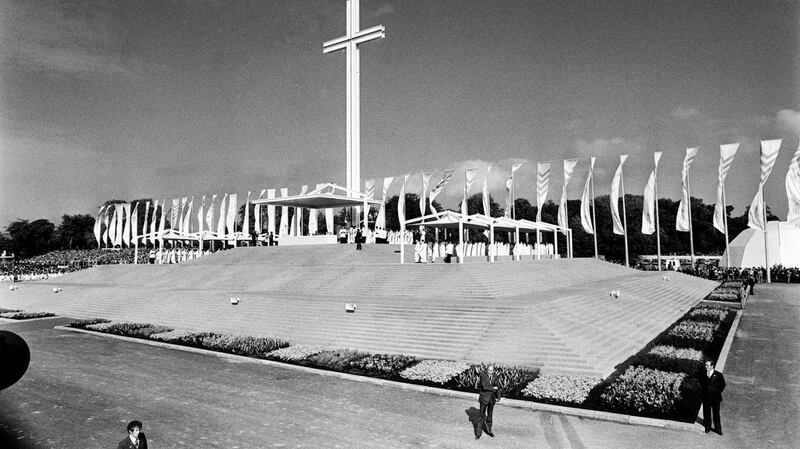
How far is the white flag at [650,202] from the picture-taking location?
40.7 metres

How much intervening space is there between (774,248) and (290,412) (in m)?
66.3

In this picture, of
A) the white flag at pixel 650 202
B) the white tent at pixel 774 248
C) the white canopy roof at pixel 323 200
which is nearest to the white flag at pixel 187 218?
the white canopy roof at pixel 323 200

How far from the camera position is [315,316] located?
19797 millimetres

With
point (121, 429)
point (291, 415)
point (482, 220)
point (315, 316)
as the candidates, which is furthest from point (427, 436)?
point (482, 220)

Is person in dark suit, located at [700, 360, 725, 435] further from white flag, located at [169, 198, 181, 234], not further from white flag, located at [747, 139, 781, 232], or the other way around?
white flag, located at [169, 198, 181, 234]

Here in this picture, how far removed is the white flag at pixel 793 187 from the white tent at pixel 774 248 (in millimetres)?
33594

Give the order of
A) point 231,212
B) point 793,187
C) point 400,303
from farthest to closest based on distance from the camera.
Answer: point 231,212 < point 793,187 < point 400,303

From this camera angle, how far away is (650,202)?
41.1 meters

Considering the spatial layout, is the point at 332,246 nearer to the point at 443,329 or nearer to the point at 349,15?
the point at 443,329

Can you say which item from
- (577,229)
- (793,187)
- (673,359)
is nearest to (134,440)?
(673,359)

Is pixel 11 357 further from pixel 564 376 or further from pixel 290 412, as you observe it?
pixel 564 376

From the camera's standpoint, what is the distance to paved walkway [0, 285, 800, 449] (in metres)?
9.44

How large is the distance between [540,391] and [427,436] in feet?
12.1

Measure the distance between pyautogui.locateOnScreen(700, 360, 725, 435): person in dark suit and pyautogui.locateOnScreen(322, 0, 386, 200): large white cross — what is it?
110 feet
